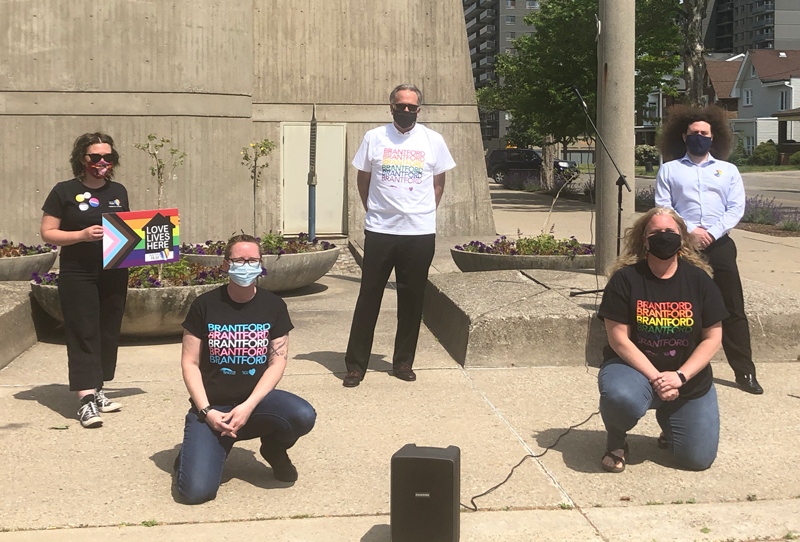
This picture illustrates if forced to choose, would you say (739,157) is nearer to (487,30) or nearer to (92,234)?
(92,234)

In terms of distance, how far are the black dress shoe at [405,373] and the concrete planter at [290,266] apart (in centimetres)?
313

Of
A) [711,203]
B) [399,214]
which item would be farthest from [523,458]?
[711,203]

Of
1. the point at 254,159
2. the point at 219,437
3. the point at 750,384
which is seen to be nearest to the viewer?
the point at 219,437

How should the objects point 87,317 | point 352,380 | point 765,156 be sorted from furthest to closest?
point 765,156 → point 352,380 → point 87,317

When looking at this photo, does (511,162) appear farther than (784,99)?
No

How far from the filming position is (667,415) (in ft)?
15.7

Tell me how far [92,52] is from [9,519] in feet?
29.5

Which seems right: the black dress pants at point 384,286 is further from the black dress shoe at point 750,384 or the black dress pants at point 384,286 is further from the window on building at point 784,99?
the window on building at point 784,99

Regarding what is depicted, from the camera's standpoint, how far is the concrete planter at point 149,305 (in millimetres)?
7355

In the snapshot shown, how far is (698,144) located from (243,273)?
10.4ft

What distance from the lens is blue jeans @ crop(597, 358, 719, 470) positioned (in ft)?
15.0

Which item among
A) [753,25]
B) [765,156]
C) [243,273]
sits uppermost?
[753,25]

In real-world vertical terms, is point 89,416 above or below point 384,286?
below

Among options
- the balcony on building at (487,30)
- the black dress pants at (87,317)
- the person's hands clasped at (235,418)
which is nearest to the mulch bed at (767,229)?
the black dress pants at (87,317)
